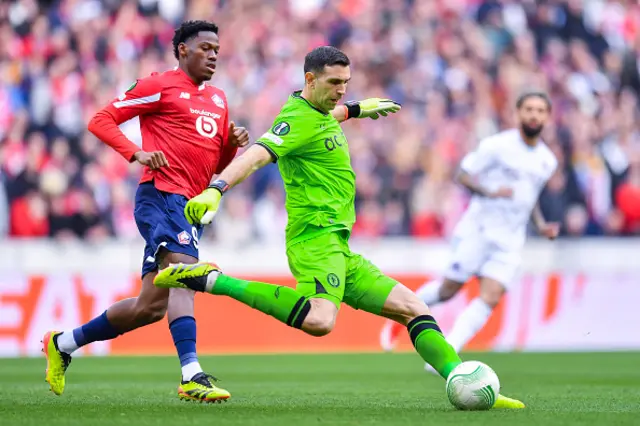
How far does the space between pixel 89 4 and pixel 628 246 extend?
32.8 ft

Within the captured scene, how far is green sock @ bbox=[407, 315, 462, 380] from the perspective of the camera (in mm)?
7496

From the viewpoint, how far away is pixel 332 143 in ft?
25.3

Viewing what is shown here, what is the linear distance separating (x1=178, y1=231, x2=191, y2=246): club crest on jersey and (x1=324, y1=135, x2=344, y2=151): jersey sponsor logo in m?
1.24

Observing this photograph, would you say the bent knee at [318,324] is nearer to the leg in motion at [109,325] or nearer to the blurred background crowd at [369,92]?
the leg in motion at [109,325]

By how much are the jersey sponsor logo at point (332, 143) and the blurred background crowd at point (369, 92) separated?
914 centimetres

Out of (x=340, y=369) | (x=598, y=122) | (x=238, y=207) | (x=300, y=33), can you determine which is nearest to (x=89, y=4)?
(x=300, y=33)

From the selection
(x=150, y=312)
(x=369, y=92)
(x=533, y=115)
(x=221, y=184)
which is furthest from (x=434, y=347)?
(x=369, y=92)

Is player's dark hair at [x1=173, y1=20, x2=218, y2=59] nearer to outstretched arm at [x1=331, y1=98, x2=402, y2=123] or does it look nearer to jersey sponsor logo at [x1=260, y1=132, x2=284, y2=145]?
outstretched arm at [x1=331, y1=98, x2=402, y2=123]

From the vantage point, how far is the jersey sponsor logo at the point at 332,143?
302 inches

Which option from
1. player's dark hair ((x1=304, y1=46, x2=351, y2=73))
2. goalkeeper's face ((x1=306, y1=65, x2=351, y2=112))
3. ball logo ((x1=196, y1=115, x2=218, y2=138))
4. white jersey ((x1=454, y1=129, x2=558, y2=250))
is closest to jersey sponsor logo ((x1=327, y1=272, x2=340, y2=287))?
goalkeeper's face ((x1=306, y1=65, x2=351, y2=112))

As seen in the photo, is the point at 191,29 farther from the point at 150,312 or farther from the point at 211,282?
the point at 211,282

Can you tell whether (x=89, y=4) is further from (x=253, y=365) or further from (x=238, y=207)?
(x=253, y=365)

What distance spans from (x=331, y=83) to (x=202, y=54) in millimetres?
1326

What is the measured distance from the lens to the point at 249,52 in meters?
20.2
